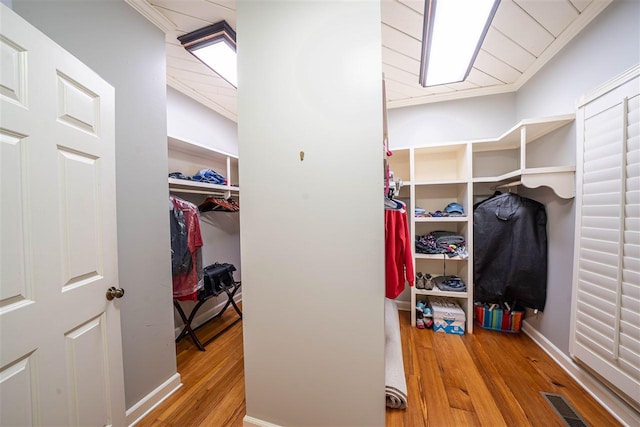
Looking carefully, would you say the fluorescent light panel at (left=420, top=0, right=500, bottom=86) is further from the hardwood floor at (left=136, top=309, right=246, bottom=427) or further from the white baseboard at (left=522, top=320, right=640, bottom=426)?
the hardwood floor at (left=136, top=309, right=246, bottom=427)

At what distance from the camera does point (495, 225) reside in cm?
222

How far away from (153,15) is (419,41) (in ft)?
6.47

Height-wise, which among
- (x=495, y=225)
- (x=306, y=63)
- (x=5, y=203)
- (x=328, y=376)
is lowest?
(x=328, y=376)

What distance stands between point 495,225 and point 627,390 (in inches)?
53.0

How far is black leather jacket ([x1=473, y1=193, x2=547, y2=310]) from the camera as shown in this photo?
1.99m

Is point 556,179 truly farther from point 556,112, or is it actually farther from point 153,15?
point 153,15

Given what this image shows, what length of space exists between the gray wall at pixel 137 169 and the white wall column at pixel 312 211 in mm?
773

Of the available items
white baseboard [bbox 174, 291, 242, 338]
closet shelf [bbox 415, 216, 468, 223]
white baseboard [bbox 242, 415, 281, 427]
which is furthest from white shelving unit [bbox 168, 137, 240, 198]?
closet shelf [bbox 415, 216, 468, 223]

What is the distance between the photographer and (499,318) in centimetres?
226

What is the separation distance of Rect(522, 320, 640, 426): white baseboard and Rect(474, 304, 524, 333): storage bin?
186 millimetres

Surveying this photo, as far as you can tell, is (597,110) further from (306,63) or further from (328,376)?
(328,376)

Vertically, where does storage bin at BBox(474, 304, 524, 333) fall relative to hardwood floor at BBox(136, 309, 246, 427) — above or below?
above

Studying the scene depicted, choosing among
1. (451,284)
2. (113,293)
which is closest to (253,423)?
(113,293)

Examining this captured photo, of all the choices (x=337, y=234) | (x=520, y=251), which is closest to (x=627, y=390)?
(x=520, y=251)
